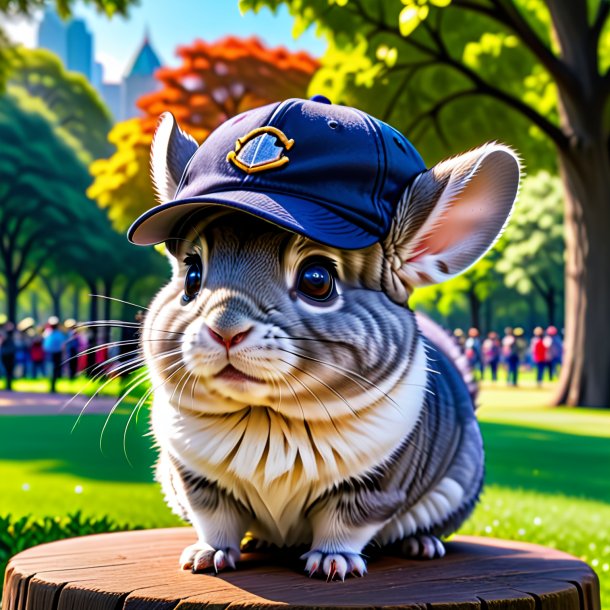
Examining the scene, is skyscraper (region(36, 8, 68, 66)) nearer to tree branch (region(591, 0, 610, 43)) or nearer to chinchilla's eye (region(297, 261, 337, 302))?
tree branch (region(591, 0, 610, 43))

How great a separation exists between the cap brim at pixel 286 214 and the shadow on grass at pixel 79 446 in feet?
13.9

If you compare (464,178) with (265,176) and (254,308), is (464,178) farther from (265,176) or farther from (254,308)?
(254,308)

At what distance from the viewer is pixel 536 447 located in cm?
941

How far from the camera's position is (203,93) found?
25.9 meters

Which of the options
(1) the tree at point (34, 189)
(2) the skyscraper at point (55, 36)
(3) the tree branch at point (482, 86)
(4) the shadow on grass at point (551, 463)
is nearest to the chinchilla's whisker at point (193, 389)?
(4) the shadow on grass at point (551, 463)

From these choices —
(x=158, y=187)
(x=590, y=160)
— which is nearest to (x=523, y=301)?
(x=590, y=160)

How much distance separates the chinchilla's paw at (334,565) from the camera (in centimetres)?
235

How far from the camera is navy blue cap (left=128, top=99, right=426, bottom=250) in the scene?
7.40ft

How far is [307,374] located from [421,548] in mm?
939

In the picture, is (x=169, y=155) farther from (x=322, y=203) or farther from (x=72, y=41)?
(x=72, y=41)

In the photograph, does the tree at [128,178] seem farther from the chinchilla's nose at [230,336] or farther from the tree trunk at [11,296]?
the chinchilla's nose at [230,336]

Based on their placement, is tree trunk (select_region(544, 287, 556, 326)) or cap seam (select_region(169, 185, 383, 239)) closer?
cap seam (select_region(169, 185, 383, 239))

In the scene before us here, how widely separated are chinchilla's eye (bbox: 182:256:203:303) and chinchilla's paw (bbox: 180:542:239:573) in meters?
0.74

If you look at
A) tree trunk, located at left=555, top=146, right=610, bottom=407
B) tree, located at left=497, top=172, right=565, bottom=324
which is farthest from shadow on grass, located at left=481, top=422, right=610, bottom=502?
tree, located at left=497, top=172, right=565, bottom=324
